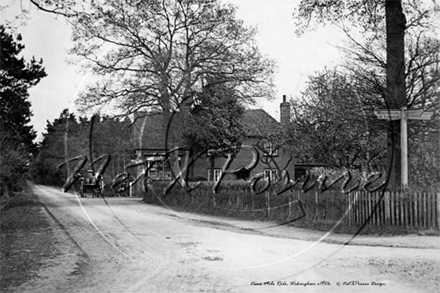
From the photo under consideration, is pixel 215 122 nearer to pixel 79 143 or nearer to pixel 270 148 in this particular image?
pixel 79 143

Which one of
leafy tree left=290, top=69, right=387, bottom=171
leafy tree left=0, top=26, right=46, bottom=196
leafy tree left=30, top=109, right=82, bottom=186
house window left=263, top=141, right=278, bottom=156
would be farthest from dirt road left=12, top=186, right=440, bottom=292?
house window left=263, top=141, right=278, bottom=156

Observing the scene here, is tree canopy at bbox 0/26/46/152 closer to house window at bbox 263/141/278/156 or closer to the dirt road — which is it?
the dirt road

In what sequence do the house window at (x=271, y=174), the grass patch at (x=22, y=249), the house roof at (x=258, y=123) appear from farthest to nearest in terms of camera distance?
the house window at (x=271, y=174)
the house roof at (x=258, y=123)
the grass patch at (x=22, y=249)

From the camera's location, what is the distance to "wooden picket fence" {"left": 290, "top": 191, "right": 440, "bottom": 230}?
460 inches

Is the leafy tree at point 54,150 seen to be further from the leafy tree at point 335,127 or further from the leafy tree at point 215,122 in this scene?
the leafy tree at point 335,127

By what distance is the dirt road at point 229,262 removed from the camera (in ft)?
19.4

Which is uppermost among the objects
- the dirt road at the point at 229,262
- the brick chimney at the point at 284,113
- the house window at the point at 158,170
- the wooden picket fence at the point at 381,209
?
the brick chimney at the point at 284,113

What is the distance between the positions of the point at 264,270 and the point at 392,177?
799 centimetres

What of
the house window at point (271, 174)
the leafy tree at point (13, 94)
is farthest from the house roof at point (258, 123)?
the leafy tree at point (13, 94)

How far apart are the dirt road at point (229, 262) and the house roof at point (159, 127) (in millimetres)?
2379

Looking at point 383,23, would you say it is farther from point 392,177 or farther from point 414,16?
point 392,177

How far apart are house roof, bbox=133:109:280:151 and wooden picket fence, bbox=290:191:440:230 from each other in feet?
10.9

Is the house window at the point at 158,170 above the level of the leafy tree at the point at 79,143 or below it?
below

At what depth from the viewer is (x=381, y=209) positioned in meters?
12.2
